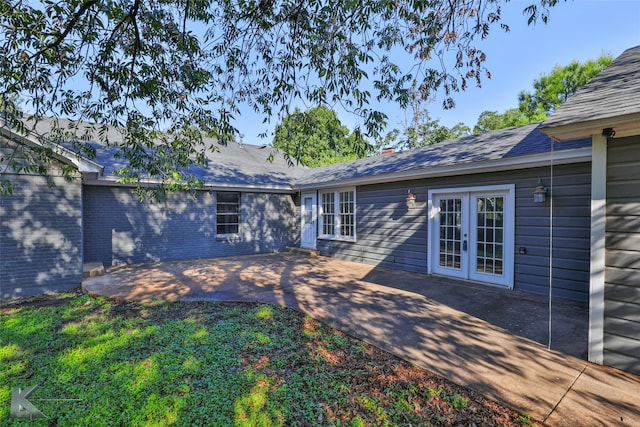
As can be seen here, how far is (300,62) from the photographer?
441 cm

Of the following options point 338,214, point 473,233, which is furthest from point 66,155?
point 473,233

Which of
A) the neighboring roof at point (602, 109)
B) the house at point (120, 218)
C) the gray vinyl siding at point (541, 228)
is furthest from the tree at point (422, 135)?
the neighboring roof at point (602, 109)

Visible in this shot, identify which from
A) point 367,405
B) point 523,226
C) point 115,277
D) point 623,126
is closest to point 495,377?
point 367,405

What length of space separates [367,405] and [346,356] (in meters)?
0.88

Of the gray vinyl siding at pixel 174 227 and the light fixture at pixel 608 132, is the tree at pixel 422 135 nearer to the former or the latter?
the gray vinyl siding at pixel 174 227

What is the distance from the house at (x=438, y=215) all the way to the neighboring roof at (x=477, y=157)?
0.04 meters

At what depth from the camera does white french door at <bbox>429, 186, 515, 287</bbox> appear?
6.14 metres

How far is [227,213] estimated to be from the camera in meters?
10.6

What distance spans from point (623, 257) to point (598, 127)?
136 cm

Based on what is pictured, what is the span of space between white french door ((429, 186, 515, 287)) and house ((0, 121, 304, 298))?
19.7 ft

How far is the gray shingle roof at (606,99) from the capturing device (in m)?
3.05

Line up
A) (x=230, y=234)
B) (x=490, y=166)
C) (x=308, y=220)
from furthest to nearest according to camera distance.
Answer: (x=308, y=220) → (x=230, y=234) → (x=490, y=166)

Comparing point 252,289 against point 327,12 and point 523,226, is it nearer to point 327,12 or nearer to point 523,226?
point 327,12

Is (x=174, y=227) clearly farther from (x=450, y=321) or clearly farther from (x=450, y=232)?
(x=450, y=321)
